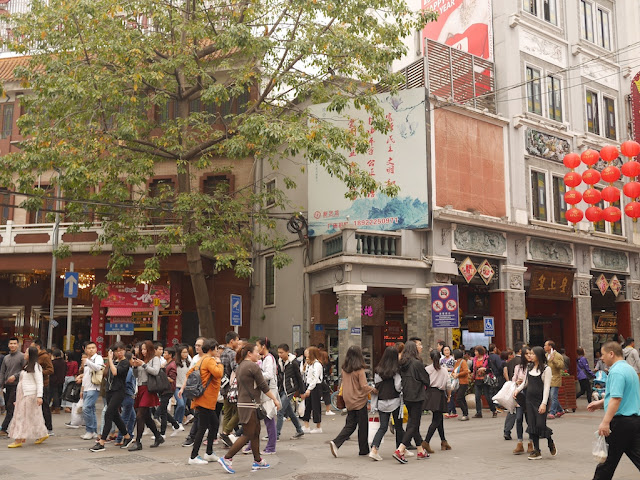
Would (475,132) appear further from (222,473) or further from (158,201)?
(222,473)

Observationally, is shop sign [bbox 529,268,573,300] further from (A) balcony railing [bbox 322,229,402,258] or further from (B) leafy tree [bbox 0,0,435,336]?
(B) leafy tree [bbox 0,0,435,336]

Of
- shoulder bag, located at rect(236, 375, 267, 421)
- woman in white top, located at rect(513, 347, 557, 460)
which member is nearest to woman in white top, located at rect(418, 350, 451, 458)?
woman in white top, located at rect(513, 347, 557, 460)

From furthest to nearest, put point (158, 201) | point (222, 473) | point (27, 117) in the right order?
1. point (158, 201)
2. point (27, 117)
3. point (222, 473)

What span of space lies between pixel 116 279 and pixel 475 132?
12.7 m

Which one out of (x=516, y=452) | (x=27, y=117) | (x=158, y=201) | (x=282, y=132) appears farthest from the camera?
(x=158, y=201)

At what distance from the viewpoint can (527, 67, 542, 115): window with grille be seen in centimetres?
2527

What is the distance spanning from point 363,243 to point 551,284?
8220mm

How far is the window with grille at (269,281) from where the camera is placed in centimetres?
2564

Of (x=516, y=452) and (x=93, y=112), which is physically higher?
(x=93, y=112)

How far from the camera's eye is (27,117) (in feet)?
61.1

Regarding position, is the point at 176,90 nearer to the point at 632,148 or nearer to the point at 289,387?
the point at 289,387

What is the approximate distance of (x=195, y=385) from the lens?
34.6 feet

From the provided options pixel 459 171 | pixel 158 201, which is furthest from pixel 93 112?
pixel 459 171

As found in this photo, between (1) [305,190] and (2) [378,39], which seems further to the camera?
(1) [305,190]
